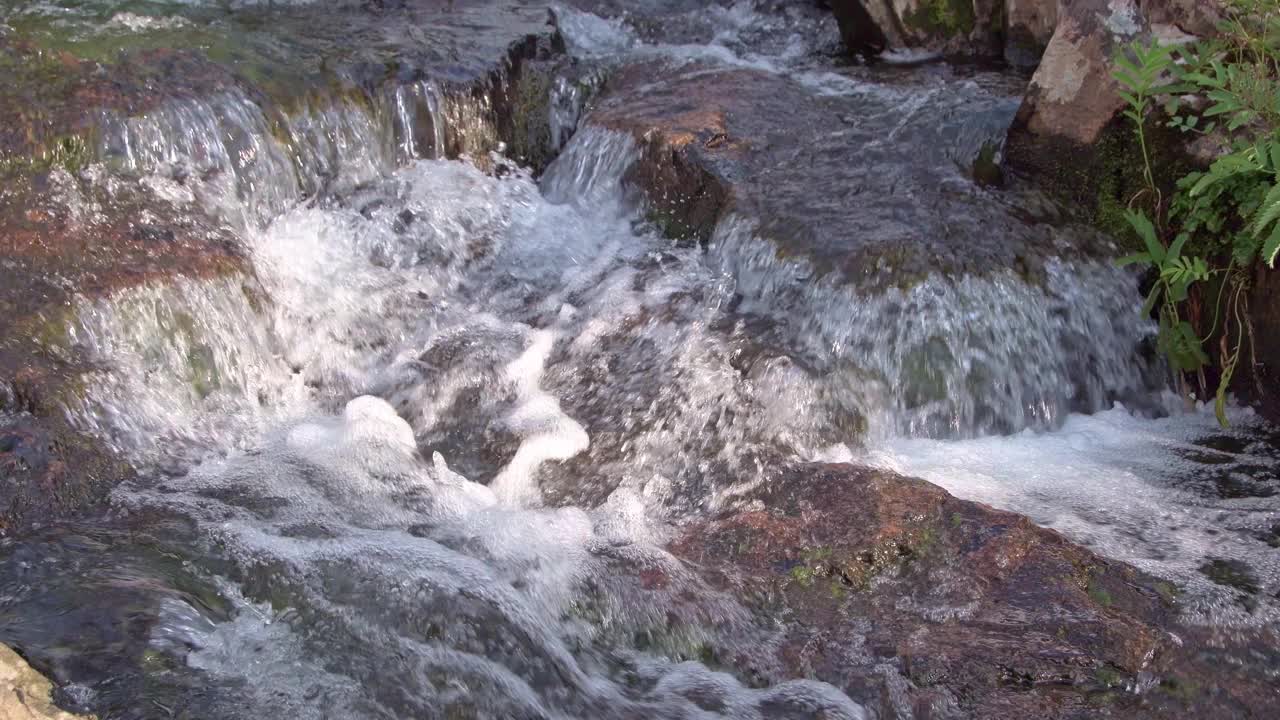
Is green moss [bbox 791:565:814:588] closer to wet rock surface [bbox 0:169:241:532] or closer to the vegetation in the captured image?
the vegetation

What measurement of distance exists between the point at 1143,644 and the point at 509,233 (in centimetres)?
331

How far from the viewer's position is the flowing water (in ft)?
9.06

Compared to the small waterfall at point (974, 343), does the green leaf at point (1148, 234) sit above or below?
above

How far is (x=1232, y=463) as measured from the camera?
3.87 meters

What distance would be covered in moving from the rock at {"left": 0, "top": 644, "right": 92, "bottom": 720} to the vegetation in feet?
11.7

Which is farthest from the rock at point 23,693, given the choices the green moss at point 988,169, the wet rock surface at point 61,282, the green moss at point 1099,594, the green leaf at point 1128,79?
the green moss at point 988,169

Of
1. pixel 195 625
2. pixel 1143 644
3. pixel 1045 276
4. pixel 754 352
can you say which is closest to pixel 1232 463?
pixel 1045 276

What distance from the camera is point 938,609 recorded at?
2.98 meters

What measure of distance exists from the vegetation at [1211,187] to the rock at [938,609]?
55.8 inches

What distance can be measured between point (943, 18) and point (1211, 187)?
276cm

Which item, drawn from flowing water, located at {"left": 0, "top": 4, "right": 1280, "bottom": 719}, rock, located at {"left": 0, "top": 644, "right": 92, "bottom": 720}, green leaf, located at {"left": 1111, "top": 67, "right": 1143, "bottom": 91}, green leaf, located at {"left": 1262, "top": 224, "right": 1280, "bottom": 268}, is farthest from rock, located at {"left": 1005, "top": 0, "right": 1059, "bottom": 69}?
rock, located at {"left": 0, "top": 644, "right": 92, "bottom": 720}

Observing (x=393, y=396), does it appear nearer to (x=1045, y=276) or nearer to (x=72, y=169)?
(x=72, y=169)

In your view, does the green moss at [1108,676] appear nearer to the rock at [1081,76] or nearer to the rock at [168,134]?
the rock at [1081,76]

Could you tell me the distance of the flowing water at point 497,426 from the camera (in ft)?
9.06
